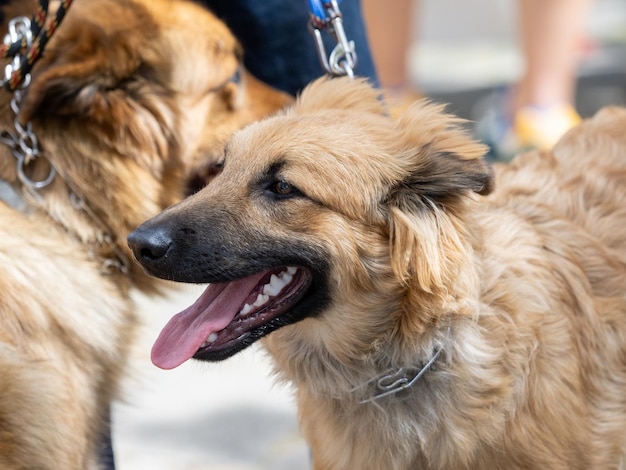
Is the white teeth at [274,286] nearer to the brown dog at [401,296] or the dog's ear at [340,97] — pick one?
the brown dog at [401,296]

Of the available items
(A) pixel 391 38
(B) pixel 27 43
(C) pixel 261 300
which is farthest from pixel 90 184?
(A) pixel 391 38

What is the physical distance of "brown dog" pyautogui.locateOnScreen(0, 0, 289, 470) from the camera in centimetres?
263

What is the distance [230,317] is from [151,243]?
0.31m

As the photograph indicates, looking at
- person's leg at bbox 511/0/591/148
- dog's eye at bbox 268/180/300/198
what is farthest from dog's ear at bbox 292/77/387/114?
person's leg at bbox 511/0/591/148

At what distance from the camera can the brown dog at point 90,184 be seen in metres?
2.63

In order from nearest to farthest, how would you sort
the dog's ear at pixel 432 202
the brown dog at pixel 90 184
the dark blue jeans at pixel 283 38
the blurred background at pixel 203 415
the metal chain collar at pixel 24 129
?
the dog's ear at pixel 432 202 < the brown dog at pixel 90 184 < the metal chain collar at pixel 24 129 < the dark blue jeans at pixel 283 38 < the blurred background at pixel 203 415

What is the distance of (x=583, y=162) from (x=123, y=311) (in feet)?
5.29

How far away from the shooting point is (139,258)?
2352 millimetres

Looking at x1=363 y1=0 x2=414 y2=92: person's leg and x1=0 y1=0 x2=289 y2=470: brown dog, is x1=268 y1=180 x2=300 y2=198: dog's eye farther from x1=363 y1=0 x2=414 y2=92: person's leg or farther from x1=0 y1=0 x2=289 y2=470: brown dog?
x1=363 y1=0 x2=414 y2=92: person's leg

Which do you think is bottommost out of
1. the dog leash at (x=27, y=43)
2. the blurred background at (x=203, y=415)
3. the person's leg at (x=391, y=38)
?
the blurred background at (x=203, y=415)

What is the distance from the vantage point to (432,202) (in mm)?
2344

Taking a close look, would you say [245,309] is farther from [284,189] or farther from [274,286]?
[284,189]

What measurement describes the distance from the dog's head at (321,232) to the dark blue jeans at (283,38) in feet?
3.50

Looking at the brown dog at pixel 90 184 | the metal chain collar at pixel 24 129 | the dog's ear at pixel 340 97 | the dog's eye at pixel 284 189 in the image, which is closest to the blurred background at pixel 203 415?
the brown dog at pixel 90 184
